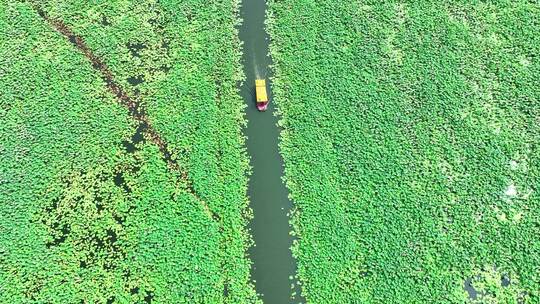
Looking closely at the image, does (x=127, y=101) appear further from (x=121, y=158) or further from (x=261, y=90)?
(x=261, y=90)

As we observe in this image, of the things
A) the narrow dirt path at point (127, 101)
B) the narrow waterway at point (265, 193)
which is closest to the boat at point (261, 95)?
the narrow waterway at point (265, 193)

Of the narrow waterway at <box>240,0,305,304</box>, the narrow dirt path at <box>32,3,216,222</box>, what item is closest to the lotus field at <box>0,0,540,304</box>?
the narrow dirt path at <box>32,3,216,222</box>

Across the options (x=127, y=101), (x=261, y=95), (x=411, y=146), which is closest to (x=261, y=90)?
(x=261, y=95)

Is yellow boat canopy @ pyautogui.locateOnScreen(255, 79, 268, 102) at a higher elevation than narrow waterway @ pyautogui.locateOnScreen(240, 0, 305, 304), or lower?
higher

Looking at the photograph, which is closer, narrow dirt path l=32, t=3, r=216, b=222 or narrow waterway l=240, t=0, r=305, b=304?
narrow waterway l=240, t=0, r=305, b=304

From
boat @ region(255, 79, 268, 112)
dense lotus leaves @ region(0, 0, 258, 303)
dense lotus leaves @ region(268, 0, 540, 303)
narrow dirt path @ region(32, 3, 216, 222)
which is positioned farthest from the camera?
boat @ region(255, 79, 268, 112)

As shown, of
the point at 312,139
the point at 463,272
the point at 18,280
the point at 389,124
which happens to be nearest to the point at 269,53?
the point at 312,139

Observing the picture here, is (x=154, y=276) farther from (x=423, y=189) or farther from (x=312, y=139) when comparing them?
(x=423, y=189)

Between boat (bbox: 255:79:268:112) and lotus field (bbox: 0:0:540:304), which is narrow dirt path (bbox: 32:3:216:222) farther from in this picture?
boat (bbox: 255:79:268:112)
